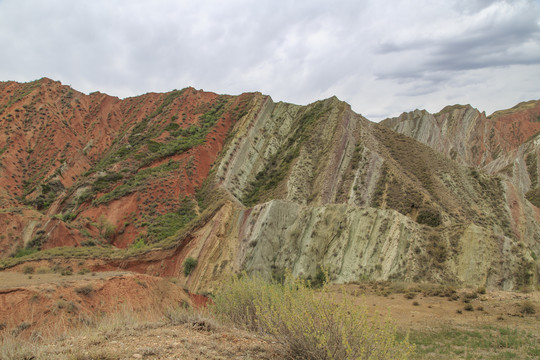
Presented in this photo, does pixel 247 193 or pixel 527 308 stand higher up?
pixel 247 193

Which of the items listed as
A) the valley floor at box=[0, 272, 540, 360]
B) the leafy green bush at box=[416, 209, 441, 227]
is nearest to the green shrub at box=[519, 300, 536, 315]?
the valley floor at box=[0, 272, 540, 360]

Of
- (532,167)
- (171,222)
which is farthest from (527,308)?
(532,167)

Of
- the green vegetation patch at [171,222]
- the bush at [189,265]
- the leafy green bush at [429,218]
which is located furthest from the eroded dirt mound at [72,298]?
the leafy green bush at [429,218]

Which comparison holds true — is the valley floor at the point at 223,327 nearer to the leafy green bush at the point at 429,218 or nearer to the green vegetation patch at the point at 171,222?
the leafy green bush at the point at 429,218

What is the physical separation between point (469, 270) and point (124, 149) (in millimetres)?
42826

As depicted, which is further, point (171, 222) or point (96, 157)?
point (96, 157)

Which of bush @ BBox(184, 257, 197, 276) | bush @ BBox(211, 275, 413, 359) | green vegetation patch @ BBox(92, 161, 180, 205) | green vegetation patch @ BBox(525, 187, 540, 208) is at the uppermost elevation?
green vegetation patch @ BBox(525, 187, 540, 208)

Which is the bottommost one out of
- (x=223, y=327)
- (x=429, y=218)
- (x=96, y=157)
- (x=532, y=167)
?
(x=223, y=327)

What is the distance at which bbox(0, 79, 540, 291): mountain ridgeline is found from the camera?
71.9ft

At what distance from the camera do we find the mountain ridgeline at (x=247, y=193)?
862 inches

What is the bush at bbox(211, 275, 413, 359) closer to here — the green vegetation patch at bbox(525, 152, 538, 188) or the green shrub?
the green shrub

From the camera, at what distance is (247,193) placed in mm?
38312

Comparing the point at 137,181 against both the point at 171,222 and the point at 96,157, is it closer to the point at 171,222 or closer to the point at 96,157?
the point at 171,222

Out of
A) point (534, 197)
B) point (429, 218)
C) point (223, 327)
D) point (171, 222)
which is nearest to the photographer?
point (223, 327)
